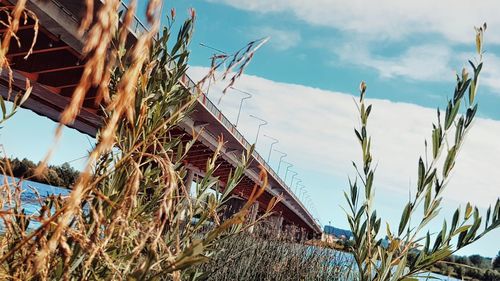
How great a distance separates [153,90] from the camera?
2215 millimetres

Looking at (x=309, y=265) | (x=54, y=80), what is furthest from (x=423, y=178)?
(x=54, y=80)

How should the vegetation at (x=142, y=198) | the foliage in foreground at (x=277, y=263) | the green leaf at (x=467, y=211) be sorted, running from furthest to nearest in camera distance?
the foliage in foreground at (x=277, y=263)
the green leaf at (x=467, y=211)
the vegetation at (x=142, y=198)

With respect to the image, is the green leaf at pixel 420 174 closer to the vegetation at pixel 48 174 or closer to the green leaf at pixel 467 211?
the green leaf at pixel 467 211

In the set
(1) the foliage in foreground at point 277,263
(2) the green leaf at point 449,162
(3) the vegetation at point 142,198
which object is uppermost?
(2) the green leaf at point 449,162

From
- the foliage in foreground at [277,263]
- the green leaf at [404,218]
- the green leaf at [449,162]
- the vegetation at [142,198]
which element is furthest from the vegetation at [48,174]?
the foliage in foreground at [277,263]

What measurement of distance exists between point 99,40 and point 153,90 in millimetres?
1595

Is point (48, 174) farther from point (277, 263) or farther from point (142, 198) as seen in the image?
point (277, 263)

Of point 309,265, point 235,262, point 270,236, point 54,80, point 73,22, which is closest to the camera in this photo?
point 235,262

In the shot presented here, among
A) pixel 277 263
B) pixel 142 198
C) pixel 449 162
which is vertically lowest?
pixel 277 263

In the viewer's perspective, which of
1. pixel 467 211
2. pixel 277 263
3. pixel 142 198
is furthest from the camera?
pixel 277 263

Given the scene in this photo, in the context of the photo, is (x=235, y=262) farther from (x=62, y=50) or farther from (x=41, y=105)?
(x=41, y=105)

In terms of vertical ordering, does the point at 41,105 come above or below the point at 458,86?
above

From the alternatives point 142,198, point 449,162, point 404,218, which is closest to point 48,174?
point 142,198

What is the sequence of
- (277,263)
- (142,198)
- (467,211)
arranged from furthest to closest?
(277,263)
(142,198)
(467,211)
